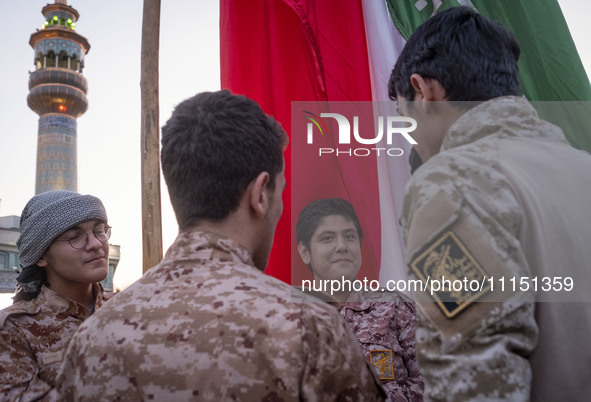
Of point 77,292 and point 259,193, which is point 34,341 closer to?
point 77,292

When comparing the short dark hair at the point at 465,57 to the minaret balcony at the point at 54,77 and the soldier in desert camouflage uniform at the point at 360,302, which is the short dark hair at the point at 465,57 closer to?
the soldier in desert camouflage uniform at the point at 360,302

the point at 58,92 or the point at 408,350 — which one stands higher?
the point at 58,92

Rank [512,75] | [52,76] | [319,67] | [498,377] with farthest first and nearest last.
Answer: [52,76] < [319,67] < [512,75] < [498,377]

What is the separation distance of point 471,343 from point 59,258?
2085mm

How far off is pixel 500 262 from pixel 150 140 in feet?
8.22

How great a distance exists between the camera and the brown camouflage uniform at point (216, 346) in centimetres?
106

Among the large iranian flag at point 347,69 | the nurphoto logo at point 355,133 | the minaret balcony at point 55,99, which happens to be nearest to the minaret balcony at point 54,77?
the minaret balcony at point 55,99

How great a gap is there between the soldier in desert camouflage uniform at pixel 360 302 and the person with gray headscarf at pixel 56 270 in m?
1.13

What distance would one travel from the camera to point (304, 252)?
117 inches

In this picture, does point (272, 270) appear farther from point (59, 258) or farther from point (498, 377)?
point (498, 377)

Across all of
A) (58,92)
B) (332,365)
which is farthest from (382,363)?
(58,92)

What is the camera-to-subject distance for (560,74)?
2.92m

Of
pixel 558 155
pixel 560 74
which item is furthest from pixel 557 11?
pixel 558 155

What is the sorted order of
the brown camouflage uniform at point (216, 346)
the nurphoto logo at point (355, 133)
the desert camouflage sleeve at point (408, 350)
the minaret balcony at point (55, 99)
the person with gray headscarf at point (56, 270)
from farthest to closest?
the minaret balcony at point (55, 99) → the nurphoto logo at point (355, 133) → the person with gray headscarf at point (56, 270) → the desert camouflage sleeve at point (408, 350) → the brown camouflage uniform at point (216, 346)
